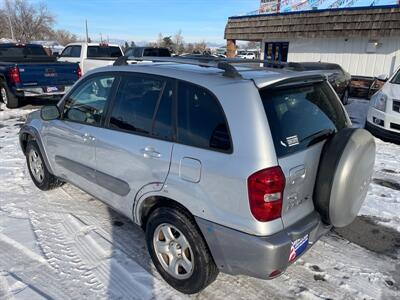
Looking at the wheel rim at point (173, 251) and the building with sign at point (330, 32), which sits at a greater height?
the building with sign at point (330, 32)

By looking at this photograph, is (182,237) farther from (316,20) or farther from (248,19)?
(248,19)

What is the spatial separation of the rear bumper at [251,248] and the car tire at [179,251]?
111 millimetres

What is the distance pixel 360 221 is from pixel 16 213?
3932mm

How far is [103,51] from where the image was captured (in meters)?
13.3

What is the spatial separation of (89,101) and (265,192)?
221 cm

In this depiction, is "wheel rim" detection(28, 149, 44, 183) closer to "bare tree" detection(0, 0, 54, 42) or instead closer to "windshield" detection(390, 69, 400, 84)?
"windshield" detection(390, 69, 400, 84)

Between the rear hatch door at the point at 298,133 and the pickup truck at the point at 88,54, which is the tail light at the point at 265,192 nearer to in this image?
the rear hatch door at the point at 298,133

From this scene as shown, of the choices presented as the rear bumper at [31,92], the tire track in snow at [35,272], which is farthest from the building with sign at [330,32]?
the tire track in snow at [35,272]

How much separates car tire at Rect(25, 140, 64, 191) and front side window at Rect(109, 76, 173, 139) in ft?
5.63

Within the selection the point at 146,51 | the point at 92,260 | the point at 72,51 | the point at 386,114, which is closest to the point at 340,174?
the point at 92,260

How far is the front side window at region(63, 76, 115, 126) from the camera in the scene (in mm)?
3320

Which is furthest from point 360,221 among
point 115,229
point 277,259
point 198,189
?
point 115,229

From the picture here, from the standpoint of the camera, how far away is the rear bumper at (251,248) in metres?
2.22

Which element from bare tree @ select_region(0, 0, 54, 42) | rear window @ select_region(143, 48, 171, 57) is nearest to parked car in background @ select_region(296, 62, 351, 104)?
rear window @ select_region(143, 48, 171, 57)
